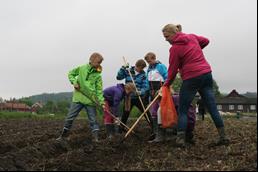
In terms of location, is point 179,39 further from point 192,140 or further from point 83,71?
point 83,71

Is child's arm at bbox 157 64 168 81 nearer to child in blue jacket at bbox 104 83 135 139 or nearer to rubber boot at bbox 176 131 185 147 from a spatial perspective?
child in blue jacket at bbox 104 83 135 139

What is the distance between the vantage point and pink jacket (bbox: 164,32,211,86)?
6.53 meters

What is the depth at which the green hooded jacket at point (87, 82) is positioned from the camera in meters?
8.27

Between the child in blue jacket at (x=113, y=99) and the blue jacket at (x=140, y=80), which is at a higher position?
the blue jacket at (x=140, y=80)

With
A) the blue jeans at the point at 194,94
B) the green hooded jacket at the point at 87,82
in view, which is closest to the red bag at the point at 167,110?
the blue jeans at the point at 194,94

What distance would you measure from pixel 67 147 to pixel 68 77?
4.52ft

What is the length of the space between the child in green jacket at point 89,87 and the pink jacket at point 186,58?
6.44 ft

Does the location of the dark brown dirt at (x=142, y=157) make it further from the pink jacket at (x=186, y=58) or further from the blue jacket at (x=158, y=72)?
the blue jacket at (x=158, y=72)

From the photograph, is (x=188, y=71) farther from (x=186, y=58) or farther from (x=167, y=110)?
(x=167, y=110)

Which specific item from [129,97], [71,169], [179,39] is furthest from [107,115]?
[71,169]

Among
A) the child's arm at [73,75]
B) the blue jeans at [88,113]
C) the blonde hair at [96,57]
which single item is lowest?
the blue jeans at [88,113]

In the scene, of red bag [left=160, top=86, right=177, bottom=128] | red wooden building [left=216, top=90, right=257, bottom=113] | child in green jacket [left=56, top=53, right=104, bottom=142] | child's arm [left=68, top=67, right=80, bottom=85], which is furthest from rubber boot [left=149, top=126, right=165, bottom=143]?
red wooden building [left=216, top=90, right=257, bottom=113]

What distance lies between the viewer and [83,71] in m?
8.28

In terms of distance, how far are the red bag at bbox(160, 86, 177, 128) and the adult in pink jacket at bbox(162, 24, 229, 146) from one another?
0.33 metres
